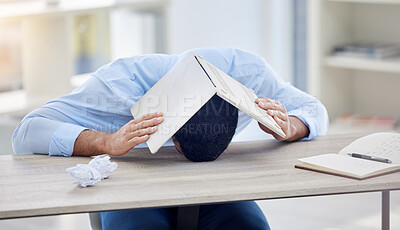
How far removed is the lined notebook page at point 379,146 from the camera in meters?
1.67

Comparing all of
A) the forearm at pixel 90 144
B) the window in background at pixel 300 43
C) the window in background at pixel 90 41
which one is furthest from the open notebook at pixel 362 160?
the window in background at pixel 300 43

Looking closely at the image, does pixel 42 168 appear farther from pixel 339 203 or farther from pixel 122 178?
pixel 339 203

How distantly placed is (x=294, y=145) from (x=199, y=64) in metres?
0.40

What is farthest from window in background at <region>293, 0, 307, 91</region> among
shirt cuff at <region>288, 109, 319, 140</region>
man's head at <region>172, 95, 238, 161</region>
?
man's head at <region>172, 95, 238, 161</region>

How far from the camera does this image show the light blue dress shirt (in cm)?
175

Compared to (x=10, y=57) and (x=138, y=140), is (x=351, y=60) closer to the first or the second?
(x=10, y=57)

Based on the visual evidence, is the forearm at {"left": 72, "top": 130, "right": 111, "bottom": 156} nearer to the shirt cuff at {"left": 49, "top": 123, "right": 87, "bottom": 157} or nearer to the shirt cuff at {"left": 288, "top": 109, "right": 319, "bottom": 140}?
the shirt cuff at {"left": 49, "top": 123, "right": 87, "bottom": 157}

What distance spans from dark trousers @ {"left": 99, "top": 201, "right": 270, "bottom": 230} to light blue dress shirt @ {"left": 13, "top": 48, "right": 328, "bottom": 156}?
230mm

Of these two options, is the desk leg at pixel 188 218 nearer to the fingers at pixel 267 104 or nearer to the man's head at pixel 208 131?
the man's head at pixel 208 131

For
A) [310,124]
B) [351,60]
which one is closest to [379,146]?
[310,124]

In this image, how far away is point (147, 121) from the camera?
1624 mm

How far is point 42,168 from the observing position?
1.62 m

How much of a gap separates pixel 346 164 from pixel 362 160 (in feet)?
0.23

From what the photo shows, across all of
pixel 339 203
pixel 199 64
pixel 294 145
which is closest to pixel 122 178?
pixel 199 64
